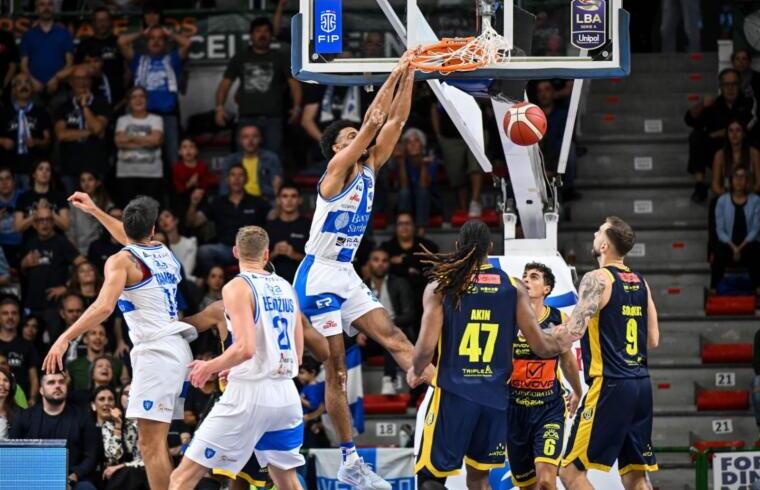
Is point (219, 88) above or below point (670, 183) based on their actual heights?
above

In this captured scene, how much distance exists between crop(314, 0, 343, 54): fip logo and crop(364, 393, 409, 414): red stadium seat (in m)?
6.08

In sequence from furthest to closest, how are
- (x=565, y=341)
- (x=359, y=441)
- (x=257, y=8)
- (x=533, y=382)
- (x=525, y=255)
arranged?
(x=257, y=8)
(x=359, y=441)
(x=525, y=255)
(x=533, y=382)
(x=565, y=341)

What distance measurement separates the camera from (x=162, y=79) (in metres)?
19.3

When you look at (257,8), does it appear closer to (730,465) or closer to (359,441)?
(359,441)

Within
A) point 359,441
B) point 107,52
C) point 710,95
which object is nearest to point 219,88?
point 107,52

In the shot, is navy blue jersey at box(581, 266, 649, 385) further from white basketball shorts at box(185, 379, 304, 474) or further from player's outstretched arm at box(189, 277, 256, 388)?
player's outstretched arm at box(189, 277, 256, 388)

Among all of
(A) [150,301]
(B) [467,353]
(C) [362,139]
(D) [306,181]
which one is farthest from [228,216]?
(B) [467,353]

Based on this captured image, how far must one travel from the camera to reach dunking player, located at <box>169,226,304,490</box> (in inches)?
405

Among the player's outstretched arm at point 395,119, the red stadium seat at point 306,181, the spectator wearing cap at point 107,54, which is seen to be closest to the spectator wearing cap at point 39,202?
the spectator wearing cap at point 107,54

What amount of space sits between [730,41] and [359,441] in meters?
7.65

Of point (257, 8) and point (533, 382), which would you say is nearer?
point (533, 382)

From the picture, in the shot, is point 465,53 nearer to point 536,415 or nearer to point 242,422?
point 536,415

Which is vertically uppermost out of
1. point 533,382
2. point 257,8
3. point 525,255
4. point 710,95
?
point 257,8

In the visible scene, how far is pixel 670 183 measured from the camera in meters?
19.8
